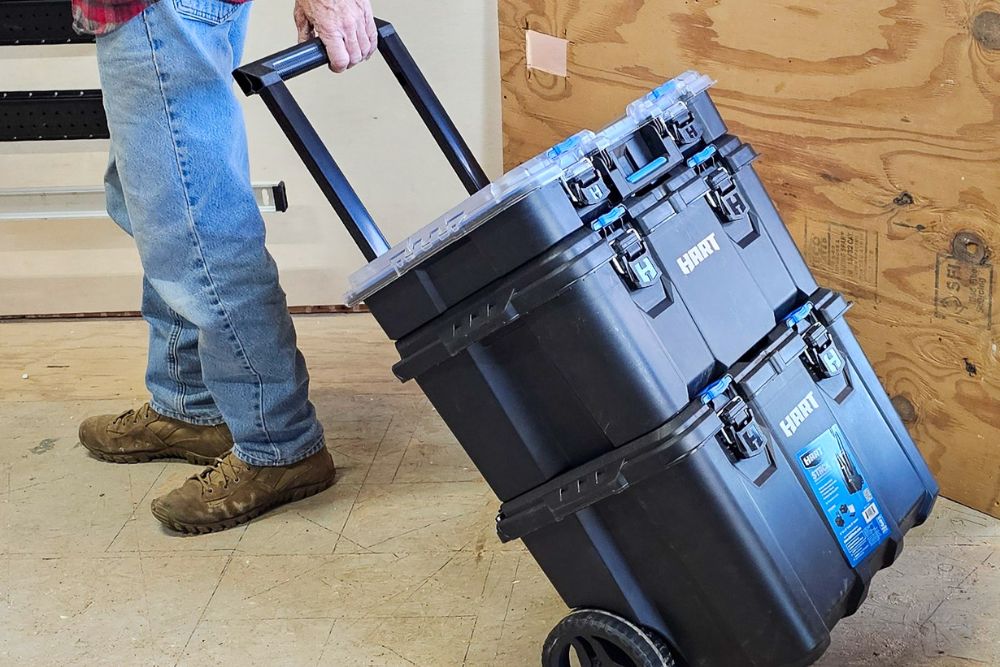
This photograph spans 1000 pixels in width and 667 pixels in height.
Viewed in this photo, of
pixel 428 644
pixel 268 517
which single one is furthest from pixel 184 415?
pixel 428 644

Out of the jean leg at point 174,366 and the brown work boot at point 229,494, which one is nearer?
the brown work boot at point 229,494

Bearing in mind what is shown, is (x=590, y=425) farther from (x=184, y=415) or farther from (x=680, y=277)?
(x=184, y=415)

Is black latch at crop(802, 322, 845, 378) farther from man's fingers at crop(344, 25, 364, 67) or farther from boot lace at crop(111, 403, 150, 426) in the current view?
boot lace at crop(111, 403, 150, 426)

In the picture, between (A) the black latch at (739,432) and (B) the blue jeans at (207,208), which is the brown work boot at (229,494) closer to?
(B) the blue jeans at (207,208)

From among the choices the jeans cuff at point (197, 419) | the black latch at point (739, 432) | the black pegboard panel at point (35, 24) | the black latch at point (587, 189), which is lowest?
the black latch at point (739, 432)

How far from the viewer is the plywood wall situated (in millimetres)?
1514

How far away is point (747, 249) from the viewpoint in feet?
4.28

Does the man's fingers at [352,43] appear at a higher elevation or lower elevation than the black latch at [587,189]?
Answer: higher

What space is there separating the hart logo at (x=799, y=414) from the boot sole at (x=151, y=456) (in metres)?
1.06

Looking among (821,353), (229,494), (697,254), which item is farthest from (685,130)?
(229,494)

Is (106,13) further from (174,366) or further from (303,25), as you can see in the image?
(174,366)

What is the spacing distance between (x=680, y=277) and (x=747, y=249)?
143 mm

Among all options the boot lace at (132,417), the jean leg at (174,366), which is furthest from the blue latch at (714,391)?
the boot lace at (132,417)

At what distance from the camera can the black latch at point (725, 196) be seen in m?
1.28
